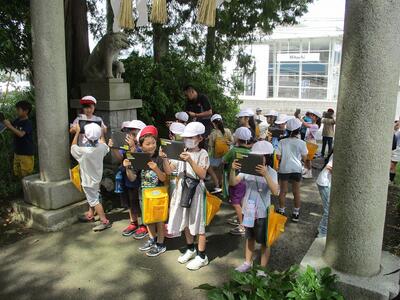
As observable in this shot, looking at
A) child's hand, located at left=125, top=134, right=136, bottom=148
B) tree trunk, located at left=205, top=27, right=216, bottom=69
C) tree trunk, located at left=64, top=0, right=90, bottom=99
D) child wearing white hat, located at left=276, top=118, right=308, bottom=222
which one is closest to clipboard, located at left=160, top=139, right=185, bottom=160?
child's hand, located at left=125, top=134, right=136, bottom=148

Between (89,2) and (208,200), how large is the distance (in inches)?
342

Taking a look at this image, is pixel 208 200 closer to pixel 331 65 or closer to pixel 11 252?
pixel 11 252

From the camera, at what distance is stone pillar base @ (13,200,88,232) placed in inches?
190

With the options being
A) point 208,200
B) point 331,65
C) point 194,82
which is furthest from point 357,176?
point 331,65

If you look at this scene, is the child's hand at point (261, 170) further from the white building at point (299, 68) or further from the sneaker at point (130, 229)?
the white building at point (299, 68)

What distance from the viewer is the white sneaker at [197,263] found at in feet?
12.8

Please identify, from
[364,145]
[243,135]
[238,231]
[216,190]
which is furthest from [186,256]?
[364,145]

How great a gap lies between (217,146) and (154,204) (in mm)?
2392

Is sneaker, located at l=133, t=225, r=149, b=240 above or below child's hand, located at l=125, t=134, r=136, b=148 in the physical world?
below

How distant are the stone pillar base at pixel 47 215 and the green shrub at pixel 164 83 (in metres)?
3.81

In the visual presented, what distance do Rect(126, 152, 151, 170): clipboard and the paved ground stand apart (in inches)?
45.9

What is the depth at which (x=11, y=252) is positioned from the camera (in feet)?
14.3

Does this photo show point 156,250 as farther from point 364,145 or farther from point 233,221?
point 364,145

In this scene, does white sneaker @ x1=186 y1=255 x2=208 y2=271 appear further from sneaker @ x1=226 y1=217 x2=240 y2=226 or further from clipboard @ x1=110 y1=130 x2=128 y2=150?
clipboard @ x1=110 y1=130 x2=128 y2=150
